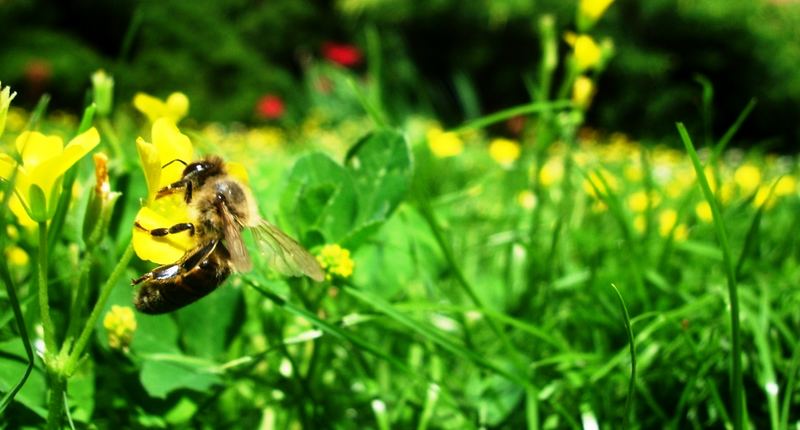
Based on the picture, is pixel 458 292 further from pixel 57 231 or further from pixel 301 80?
pixel 301 80

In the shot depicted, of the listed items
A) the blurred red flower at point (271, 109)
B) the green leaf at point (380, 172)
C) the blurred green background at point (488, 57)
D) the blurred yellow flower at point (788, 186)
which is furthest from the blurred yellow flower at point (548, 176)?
the blurred green background at point (488, 57)

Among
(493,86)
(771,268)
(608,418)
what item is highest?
(608,418)

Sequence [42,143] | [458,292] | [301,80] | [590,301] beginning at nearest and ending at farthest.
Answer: [42,143]
[590,301]
[458,292]
[301,80]

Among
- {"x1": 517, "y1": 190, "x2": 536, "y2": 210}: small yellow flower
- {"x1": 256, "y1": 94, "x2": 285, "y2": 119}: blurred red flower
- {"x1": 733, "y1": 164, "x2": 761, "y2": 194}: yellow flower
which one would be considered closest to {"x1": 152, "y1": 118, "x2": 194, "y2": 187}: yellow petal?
{"x1": 517, "y1": 190, "x2": 536, "y2": 210}: small yellow flower

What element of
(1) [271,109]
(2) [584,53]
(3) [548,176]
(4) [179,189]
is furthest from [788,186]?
(1) [271,109]

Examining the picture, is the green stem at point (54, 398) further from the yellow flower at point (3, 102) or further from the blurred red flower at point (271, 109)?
the blurred red flower at point (271, 109)

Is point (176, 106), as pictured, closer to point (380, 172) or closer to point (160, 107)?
point (160, 107)

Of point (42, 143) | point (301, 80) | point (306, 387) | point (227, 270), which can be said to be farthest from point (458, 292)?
point (301, 80)
